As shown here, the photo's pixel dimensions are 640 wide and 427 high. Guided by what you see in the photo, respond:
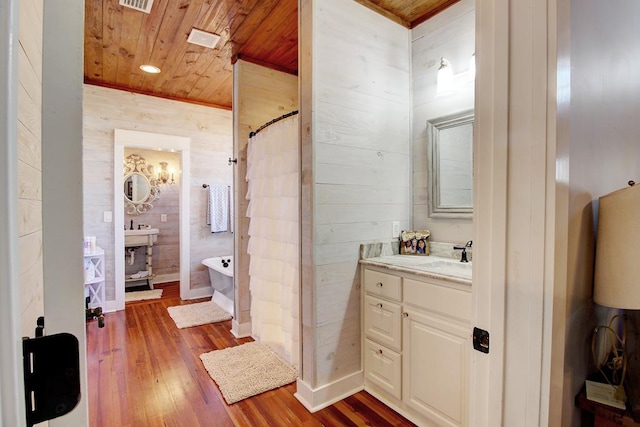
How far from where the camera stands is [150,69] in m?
3.44

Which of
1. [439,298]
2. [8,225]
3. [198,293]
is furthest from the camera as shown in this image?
[198,293]

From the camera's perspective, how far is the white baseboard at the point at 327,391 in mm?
2014

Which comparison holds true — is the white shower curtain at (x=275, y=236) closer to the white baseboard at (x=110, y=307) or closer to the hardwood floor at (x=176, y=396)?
the hardwood floor at (x=176, y=396)

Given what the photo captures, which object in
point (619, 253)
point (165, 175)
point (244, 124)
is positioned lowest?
point (619, 253)

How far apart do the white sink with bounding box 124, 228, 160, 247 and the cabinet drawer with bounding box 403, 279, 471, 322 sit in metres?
4.33

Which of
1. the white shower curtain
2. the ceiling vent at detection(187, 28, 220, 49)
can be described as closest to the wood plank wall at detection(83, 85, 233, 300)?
the ceiling vent at detection(187, 28, 220, 49)

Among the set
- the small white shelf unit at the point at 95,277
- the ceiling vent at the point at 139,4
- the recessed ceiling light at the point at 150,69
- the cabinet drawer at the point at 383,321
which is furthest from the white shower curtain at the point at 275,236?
the small white shelf unit at the point at 95,277

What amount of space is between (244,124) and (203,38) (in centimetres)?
80

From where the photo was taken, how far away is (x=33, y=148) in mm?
489

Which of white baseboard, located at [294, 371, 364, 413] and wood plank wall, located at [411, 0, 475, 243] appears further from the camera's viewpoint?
wood plank wall, located at [411, 0, 475, 243]

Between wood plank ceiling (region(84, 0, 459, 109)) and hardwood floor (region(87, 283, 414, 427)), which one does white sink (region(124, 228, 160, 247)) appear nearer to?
hardwood floor (region(87, 283, 414, 427))

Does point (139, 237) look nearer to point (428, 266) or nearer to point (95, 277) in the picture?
point (95, 277)

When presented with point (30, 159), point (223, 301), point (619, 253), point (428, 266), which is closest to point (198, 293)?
point (223, 301)

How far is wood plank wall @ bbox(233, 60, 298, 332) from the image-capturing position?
3.14m
